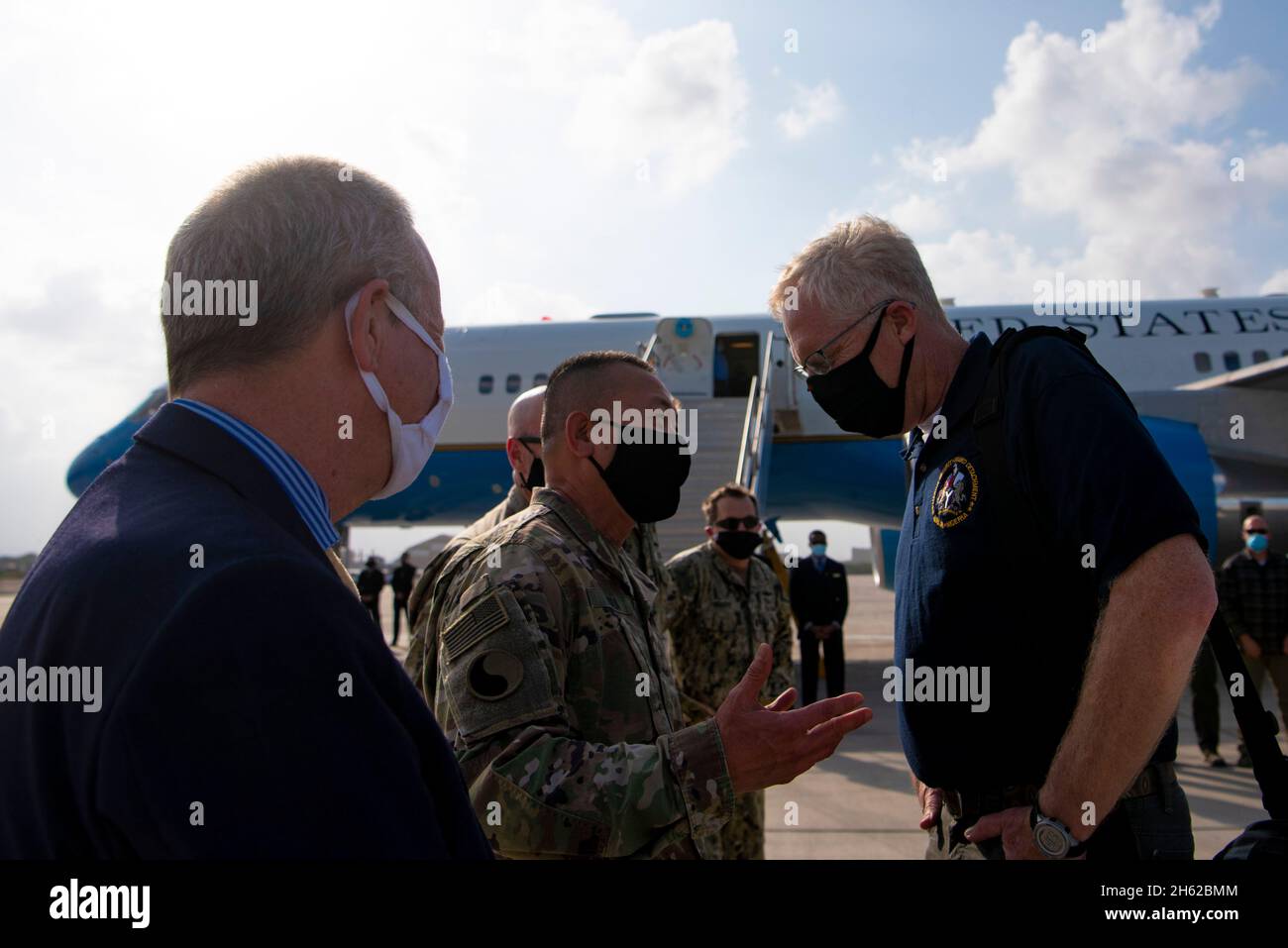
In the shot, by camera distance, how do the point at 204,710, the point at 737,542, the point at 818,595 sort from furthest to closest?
the point at 818,595
the point at 737,542
the point at 204,710

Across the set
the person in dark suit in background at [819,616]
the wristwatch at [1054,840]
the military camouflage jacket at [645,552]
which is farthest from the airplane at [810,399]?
the wristwatch at [1054,840]

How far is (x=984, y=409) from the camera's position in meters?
1.87

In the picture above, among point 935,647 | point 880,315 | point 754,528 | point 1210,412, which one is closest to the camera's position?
point 935,647

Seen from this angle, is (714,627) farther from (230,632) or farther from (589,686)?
(230,632)

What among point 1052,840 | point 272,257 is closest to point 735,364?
point 1052,840

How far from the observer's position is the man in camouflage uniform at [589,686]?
154cm

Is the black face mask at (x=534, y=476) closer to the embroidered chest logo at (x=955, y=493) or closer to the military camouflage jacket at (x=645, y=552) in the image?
the military camouflage jacket at (x=645, y=552)

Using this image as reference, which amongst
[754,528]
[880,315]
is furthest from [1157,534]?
[754,528]

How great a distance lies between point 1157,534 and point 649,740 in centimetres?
107

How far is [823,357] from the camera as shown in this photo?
2209 millimetres

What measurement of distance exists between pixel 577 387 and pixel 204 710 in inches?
63.0

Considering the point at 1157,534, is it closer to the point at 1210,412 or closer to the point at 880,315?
the point at 880,315

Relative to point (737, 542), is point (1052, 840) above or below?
below

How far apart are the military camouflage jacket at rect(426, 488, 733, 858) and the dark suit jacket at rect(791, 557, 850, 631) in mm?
7064
